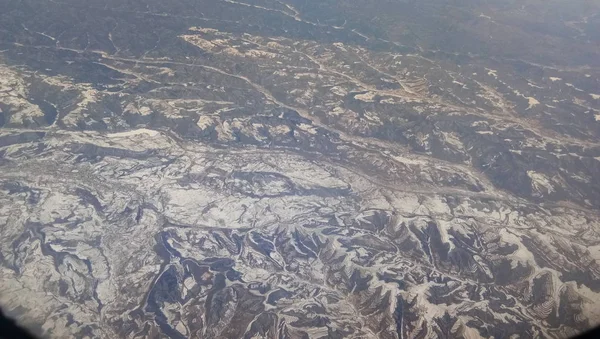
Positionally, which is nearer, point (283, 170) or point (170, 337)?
point (170, 337)

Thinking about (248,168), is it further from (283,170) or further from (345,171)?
(345,171)

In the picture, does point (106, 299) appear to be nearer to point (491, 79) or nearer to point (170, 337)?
point (170, 337)

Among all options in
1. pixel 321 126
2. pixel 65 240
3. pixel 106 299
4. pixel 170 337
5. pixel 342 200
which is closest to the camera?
pixel 170 337

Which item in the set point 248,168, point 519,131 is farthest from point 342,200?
point 519,131

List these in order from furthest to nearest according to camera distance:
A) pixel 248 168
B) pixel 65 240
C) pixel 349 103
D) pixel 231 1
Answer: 1. pixel 231 1
2. pixel 349 103
3. pixel 248 168
4. pixel 65 240

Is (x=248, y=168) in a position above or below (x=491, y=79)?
below

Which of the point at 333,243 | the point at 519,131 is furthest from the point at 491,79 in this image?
the point at 333,243
